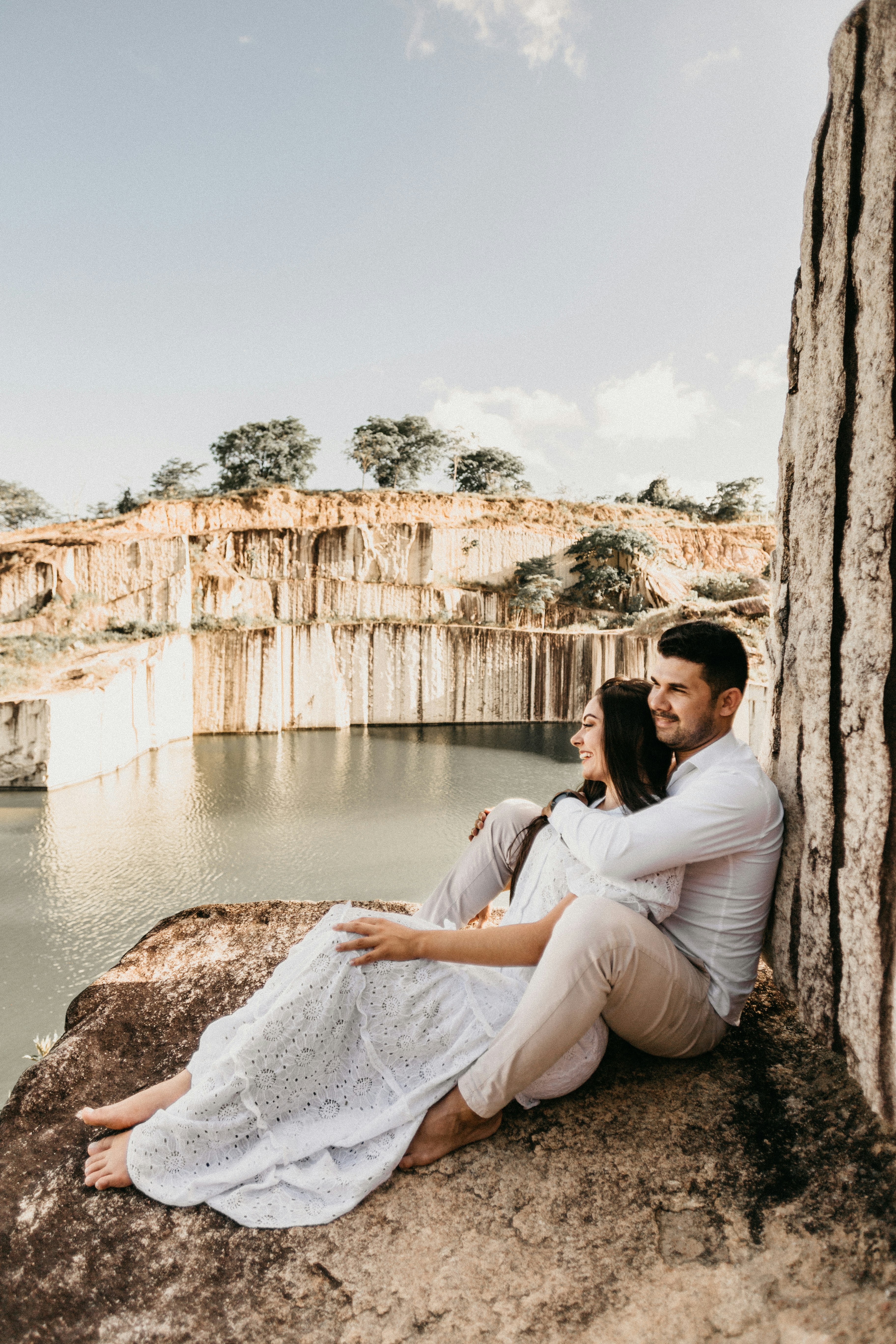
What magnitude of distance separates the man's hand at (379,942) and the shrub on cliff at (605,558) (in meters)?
13.7

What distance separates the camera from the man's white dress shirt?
4.00 feet

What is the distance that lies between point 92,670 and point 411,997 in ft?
24.9

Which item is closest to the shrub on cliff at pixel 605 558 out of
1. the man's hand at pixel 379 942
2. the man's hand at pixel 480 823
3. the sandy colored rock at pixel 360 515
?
the sandy colored rock at pixel 360 515

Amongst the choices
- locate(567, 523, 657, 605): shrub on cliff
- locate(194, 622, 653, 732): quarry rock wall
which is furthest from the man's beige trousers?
locate(567, 523, 657, 605): shrub on cliff

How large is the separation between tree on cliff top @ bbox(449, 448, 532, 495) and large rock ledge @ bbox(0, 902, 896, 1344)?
21.0m

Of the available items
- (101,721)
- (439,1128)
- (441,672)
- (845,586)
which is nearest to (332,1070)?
(439,1128)

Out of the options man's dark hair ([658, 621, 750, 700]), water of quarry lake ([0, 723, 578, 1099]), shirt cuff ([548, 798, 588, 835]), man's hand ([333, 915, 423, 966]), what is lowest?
water of quarry lake ([0, 723, 578, 1099])

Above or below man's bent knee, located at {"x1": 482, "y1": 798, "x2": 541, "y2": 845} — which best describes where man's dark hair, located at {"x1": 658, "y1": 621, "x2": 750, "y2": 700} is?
above

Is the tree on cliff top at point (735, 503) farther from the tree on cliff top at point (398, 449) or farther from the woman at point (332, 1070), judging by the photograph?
the woman at point (332, 1070)

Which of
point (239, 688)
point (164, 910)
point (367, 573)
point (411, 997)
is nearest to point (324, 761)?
point (239, 688)

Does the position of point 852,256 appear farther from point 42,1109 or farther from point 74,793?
point 74,793

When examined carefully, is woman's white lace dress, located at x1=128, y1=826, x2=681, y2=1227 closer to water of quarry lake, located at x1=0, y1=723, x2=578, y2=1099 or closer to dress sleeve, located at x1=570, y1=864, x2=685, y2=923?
dress sleeve, located at x1=570, y1=864, x2=685, y2=923

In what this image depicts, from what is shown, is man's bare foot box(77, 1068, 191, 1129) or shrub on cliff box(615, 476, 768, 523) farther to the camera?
shrub on cliff box(615, 476, 768, 523)

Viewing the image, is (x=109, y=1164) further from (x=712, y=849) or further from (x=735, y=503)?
(x=735, y=503)
